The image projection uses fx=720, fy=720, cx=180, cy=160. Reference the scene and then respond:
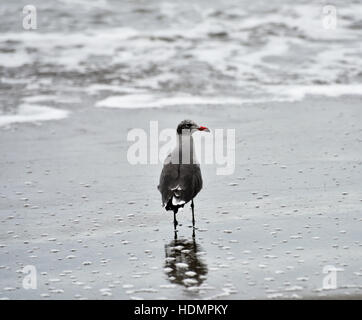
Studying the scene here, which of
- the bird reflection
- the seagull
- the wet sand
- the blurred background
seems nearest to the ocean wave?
the blurred background

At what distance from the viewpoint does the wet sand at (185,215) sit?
4918mm

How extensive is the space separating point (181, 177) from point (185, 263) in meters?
0.97

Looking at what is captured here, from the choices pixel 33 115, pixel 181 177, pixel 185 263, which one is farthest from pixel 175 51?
pixel 185 263

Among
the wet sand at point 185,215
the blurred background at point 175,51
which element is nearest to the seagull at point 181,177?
the wet sand at point 185,215

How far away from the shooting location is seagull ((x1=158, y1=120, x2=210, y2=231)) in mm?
5820

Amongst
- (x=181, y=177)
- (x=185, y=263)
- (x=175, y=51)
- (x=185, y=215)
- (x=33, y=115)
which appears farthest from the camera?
(x=175, y=51)

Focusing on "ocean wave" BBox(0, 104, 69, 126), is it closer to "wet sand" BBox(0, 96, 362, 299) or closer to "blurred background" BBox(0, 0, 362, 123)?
"blurred background" BBox(0, 0, 362, 123)

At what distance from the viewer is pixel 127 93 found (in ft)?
34.9

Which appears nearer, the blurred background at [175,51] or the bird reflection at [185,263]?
the bird reflection at [185,263]

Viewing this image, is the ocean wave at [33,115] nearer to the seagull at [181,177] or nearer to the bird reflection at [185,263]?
the seagull at [181,177]

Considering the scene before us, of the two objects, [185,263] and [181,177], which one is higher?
[181,177]

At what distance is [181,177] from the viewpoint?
5.98 meters

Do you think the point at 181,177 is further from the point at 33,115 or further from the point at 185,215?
the point at 33,115

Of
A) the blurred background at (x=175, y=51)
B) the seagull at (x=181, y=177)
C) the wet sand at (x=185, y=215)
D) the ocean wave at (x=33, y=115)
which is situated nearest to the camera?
the wet sand at (x=185, y=215)
